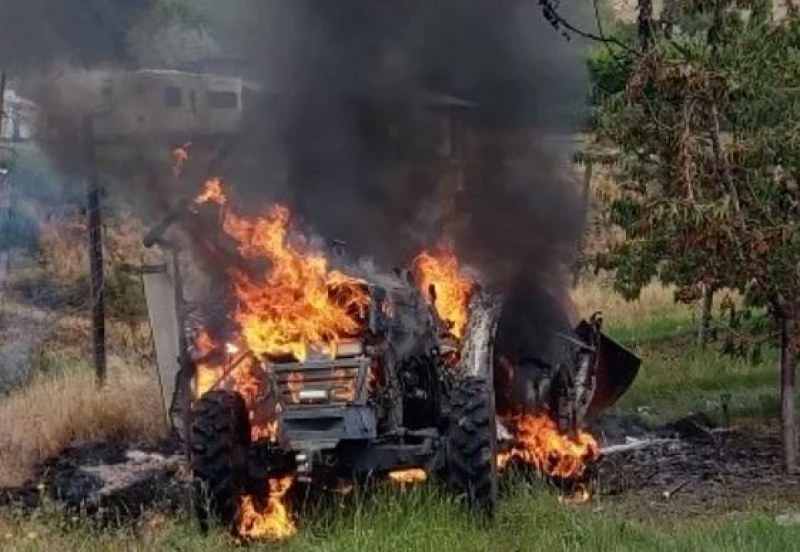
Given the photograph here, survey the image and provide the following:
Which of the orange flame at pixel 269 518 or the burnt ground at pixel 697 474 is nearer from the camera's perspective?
the orange flame at pixel 269 518

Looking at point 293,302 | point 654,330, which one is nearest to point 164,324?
point 293,302

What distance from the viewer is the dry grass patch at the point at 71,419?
38.0 feet

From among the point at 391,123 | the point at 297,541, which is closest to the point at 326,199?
the point at 391,123

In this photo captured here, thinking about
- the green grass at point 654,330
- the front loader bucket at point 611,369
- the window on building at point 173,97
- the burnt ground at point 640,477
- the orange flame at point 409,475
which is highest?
the window on building at point 173,97

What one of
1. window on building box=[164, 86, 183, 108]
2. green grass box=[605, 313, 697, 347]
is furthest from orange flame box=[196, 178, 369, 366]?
green grass box=[605, 313, 697, 347]

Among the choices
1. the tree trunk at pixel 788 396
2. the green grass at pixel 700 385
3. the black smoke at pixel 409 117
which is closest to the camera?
the tree trunk at pixel 788 396

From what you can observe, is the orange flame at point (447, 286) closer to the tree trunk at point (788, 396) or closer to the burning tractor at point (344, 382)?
the burning tractor at point (344, 382)

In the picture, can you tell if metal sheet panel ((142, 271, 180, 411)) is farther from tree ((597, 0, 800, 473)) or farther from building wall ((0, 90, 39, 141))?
tree ((597, 0, 800, 473))

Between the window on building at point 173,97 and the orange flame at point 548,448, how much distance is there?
4.37m

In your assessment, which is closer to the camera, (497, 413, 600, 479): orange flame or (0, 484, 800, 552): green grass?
(0, 484, 800, 552): green grass

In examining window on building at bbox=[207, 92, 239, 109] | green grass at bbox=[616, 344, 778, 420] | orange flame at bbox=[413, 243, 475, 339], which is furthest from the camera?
green grass at bbox=[616, 344, 778, 420]

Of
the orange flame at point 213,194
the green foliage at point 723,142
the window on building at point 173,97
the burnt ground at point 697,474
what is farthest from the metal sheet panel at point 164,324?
the green foliage at point 723,142

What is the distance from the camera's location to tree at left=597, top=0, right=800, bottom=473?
9.41 metres

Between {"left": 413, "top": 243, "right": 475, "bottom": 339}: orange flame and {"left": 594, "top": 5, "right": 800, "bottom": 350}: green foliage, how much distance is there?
1.84 m
